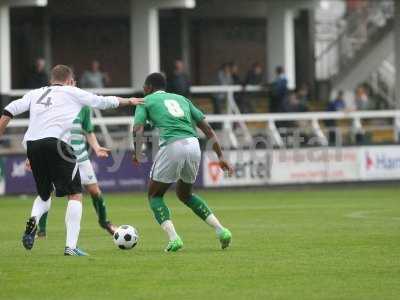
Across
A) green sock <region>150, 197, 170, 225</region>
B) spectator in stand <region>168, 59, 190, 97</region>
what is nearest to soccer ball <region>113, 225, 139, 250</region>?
green sock <region>150, 197, 170, 225</region>

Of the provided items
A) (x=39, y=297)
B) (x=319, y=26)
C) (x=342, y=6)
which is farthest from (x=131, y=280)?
(x=342, y=6)

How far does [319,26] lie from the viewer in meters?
42.7

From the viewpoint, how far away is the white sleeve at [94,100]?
1376 cm

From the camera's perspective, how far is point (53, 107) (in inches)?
541

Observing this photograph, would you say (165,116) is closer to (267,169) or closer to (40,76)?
(267,169)

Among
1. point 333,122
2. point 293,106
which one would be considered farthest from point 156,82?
point 293,106

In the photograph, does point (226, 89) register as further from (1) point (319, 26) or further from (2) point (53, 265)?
(2) point (53, 265)

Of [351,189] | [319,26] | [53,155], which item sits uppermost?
[319,26]

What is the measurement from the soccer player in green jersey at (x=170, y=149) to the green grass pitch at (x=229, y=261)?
1.43 feet

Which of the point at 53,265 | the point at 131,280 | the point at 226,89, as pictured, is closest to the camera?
the point at 131,280

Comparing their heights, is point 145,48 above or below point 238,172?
above

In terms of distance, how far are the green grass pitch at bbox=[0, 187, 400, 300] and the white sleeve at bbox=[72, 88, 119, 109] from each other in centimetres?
168

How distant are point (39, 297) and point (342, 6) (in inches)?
1422

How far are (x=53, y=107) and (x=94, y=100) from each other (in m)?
0.46
